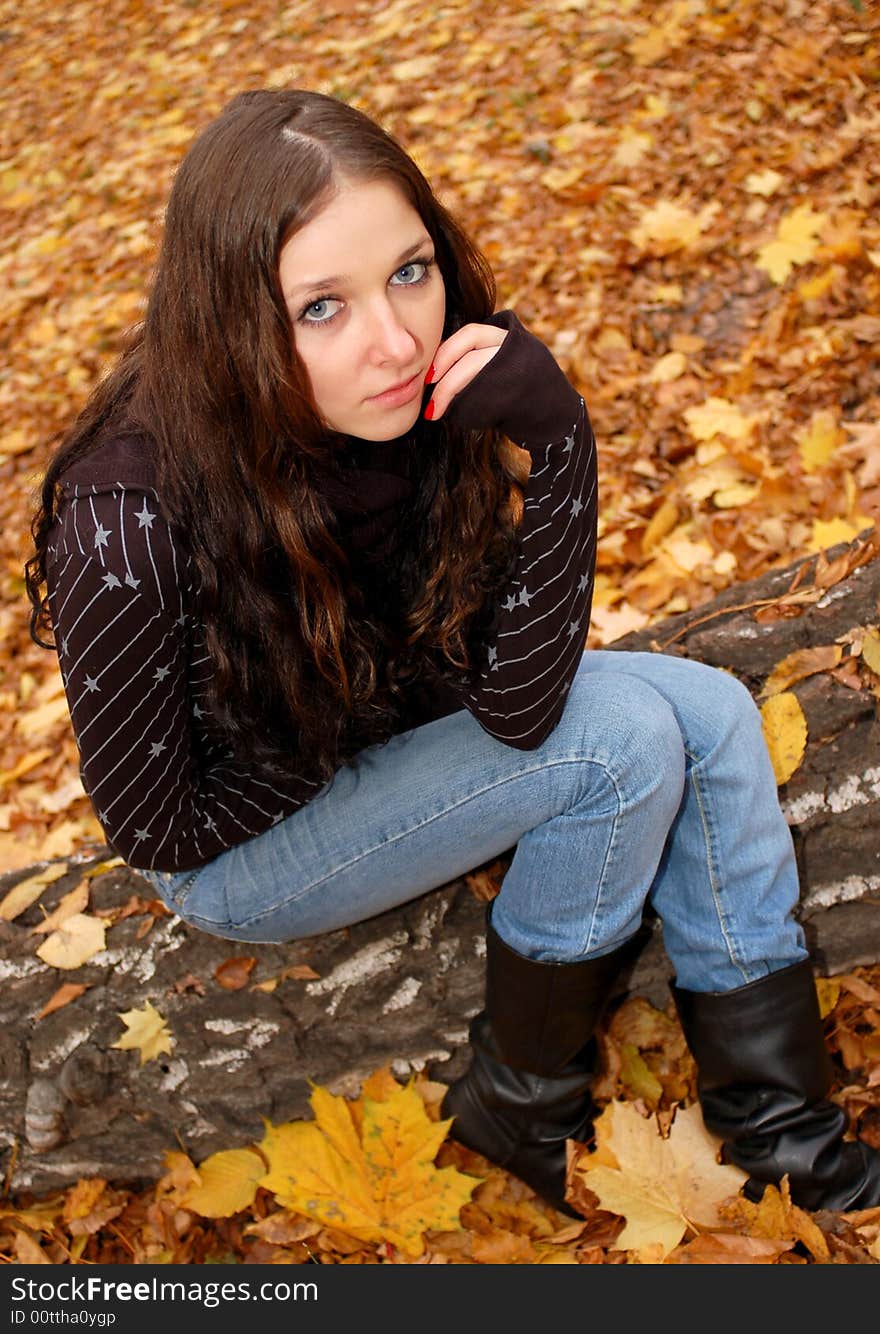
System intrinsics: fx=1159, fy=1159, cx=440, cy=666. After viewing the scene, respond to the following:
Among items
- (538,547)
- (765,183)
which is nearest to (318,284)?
(538,547)

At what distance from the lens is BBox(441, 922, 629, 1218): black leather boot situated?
1867 millimetres

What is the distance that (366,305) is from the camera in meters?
1.46

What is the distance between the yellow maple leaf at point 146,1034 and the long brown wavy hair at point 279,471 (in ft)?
1.97

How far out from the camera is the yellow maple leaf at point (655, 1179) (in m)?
1.88

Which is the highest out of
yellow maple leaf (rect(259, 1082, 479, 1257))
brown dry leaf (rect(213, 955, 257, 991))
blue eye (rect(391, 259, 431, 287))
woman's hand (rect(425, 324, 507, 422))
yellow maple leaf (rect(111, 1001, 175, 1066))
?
blue eye (rect(391, 259, 431, 287))

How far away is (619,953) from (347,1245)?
0.74 m

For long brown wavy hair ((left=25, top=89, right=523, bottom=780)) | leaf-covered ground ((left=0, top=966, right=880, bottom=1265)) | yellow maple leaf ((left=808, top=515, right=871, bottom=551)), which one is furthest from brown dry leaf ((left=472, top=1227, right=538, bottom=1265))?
yellow maple leaf ((left=808, top=515, right=871, bottom=551))

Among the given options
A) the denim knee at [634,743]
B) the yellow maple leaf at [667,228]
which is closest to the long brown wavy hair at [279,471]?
the denim knee at [634,743]

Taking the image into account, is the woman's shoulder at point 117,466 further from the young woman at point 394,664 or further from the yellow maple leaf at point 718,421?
the yellow maple leaf at point 718,421

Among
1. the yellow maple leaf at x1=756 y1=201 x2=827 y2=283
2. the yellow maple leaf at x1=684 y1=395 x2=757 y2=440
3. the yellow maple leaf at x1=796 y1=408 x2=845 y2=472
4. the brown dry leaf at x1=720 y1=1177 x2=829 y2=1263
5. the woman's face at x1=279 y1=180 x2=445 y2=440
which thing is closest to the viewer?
the woman's face at x1=279 y1=180 x2=445 y2=440

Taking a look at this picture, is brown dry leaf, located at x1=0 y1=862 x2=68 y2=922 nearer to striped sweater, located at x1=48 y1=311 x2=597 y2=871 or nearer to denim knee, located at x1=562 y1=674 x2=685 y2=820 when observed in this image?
striped sweater, located at x1=48 y1=311 x2=597 y2=871

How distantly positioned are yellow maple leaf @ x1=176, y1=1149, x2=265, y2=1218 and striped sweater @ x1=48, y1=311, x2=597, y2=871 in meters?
0.69

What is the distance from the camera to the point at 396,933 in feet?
6.72

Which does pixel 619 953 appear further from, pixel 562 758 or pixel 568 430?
pixel 568 430
